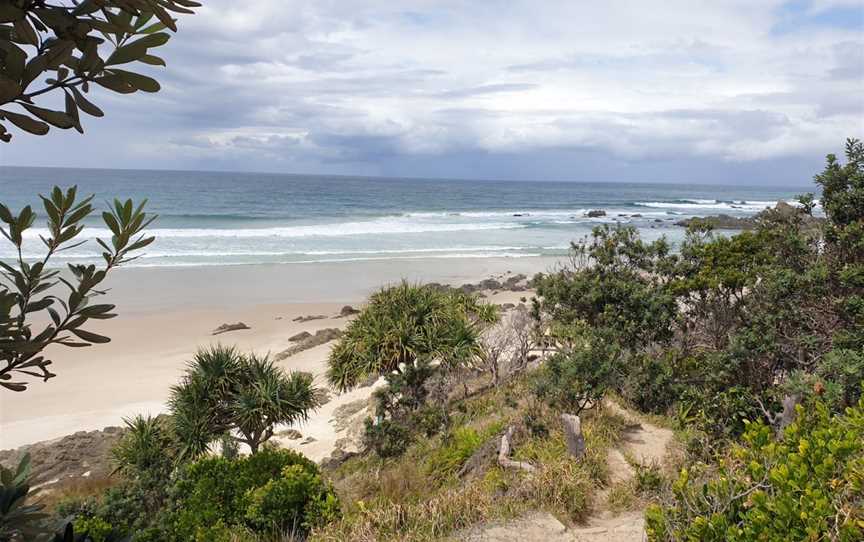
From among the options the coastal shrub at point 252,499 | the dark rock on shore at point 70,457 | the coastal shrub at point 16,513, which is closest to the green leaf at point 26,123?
the coastal shrub at point 16,513

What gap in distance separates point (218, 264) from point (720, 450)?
26.4 m

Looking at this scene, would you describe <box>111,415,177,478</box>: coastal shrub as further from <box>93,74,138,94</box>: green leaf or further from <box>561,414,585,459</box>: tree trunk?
<box>93,74,138,94</box>: green leaf

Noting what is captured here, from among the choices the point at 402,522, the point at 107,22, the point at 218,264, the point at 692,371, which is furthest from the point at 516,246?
the point at 107,22

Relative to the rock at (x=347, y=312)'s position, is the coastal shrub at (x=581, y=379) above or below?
above

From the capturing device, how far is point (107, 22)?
4.80ft

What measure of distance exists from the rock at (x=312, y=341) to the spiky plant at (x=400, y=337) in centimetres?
590

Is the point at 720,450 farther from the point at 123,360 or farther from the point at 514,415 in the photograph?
the point at 123,360

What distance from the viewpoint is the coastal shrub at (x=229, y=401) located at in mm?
9672

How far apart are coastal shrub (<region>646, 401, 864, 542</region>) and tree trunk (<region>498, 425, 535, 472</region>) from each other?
2.98 metres

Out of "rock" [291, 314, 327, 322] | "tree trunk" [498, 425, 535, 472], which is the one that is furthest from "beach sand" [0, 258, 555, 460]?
"tree trunk" [498, 425, 535, 472]

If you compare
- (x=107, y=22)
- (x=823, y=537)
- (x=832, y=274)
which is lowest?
(x=823, y=537)

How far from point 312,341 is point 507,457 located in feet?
36.9

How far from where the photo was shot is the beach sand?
1357 cm

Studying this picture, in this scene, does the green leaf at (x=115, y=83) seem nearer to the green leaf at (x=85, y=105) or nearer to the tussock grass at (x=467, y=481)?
the green leaf at (x=85, y=105)
